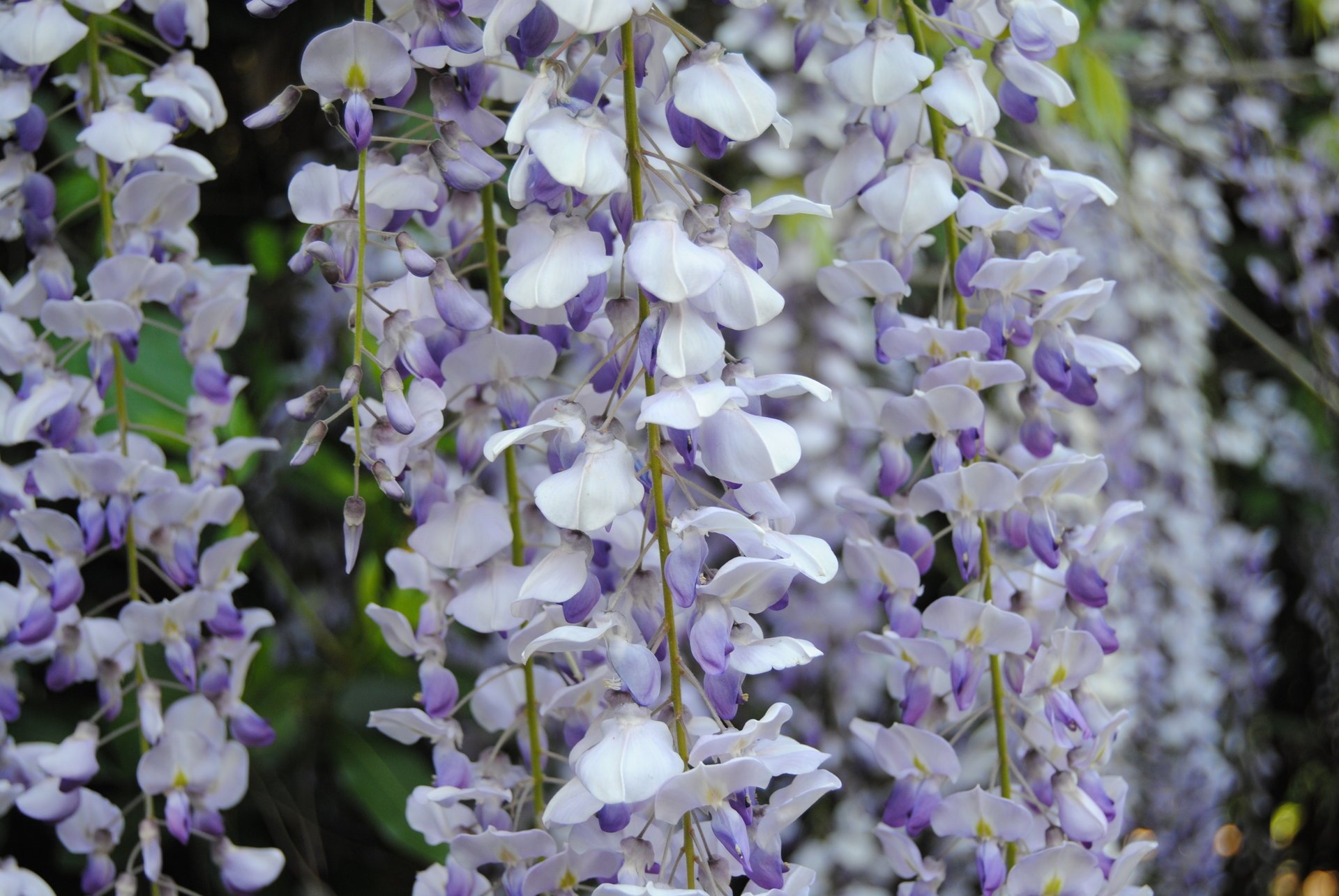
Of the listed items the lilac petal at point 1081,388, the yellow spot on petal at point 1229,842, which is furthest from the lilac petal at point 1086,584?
the yellow spot on petal at point 1229,842

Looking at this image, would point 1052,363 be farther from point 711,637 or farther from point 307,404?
point 307,404

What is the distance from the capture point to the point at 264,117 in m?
0.68

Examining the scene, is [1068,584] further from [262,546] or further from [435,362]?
[262,546]

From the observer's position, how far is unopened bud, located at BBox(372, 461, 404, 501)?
0.61 m

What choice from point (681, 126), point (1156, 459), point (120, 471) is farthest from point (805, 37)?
point (1156, 459)

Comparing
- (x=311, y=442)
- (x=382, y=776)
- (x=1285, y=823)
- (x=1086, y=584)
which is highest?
(x=311, y=442)

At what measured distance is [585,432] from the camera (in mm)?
596

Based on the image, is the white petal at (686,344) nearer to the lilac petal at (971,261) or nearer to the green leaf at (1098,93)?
the lilac petal at (971,261)

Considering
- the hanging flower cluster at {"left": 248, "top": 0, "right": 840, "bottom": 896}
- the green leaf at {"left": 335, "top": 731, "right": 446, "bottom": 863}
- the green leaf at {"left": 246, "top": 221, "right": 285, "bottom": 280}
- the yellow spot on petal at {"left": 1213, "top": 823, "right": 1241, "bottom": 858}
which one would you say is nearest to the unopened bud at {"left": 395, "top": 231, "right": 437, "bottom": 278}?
the hanging flower cluster at {"left": 248, "top": 0, "right": 840, "bottom": 896}

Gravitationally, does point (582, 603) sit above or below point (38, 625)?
above

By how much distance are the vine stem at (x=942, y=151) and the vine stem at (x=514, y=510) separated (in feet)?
0.94

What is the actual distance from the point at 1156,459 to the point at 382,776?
1546 millimetres

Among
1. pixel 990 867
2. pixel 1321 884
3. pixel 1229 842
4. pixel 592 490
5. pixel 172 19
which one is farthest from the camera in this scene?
pixel 1321 884

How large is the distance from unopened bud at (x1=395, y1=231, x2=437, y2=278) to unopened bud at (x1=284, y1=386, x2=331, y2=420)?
3.2 inches
